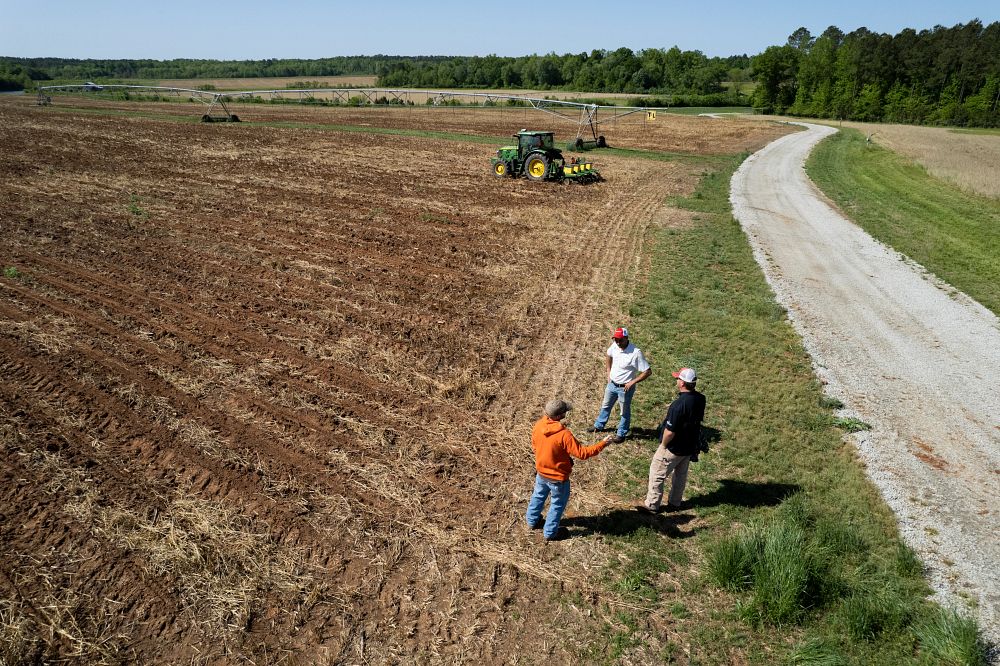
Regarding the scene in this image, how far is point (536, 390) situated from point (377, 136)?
126 feet

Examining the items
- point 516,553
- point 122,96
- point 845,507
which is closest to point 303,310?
point 516,553

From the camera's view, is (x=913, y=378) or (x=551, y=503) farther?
(x=913, y=378)

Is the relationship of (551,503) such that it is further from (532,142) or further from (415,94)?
(415,94)

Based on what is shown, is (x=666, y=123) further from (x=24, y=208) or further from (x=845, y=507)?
(x=845, y=507)

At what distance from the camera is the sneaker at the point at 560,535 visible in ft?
22.3

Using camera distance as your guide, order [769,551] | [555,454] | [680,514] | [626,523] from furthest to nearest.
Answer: [680,514]
[626,523]
[555,454]
[769,551]

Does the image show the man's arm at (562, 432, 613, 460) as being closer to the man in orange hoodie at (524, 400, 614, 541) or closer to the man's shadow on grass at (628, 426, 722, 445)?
the man in orange hoodie at (524, 400, 614, 541)

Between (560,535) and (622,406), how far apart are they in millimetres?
2348

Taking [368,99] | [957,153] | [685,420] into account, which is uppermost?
[368,99]

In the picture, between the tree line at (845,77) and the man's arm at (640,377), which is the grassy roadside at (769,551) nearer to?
the man's arm at (640,377)

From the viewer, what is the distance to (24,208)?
63.4 ft

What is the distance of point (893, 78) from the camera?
82625 mm

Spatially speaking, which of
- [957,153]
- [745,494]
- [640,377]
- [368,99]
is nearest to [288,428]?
[640,377]

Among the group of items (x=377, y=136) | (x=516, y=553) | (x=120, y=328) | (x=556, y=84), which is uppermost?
(x=556, y=84)
